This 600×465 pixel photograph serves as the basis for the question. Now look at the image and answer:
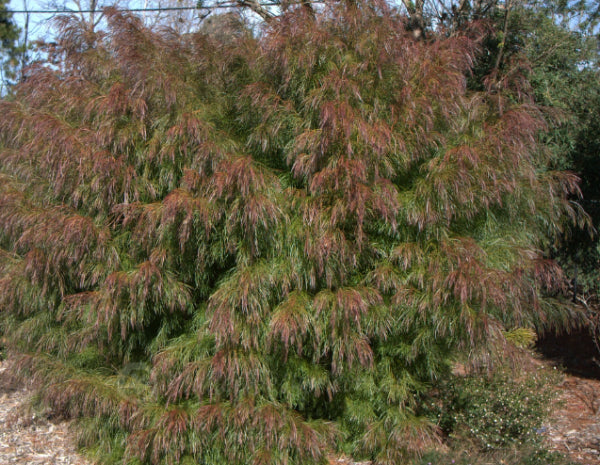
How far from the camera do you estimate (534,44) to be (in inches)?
307

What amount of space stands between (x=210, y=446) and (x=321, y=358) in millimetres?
1077

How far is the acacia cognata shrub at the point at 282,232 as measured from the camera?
4.30 metres

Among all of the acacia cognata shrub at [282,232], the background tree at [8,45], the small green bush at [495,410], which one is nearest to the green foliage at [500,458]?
the small green bush at [495,410]

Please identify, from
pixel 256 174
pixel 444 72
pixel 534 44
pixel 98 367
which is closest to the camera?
pixel 256 174

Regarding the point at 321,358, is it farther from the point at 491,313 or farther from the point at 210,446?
the point at 491,313

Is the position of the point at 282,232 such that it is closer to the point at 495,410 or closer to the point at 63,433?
the point at 495,410

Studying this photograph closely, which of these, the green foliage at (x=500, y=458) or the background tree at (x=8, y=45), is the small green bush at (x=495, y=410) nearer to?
the green foliage at (x=500, y=458)

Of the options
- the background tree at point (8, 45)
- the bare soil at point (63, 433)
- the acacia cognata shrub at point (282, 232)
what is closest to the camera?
the acacia cognata shrub at point (282, 232)

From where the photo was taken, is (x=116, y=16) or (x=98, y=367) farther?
(x=98, y=367)

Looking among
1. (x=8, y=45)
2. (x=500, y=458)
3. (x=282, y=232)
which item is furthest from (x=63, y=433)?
(x=8, y=45)

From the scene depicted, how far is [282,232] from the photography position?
443 centimetres

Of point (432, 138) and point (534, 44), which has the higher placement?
point (534, 44)

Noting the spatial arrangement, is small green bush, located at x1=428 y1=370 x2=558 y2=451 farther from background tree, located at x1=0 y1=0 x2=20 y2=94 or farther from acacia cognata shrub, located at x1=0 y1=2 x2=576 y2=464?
background tree, located at x1=0 y1=0 x2=20 y2=94

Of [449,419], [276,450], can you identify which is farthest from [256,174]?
[449,419]
